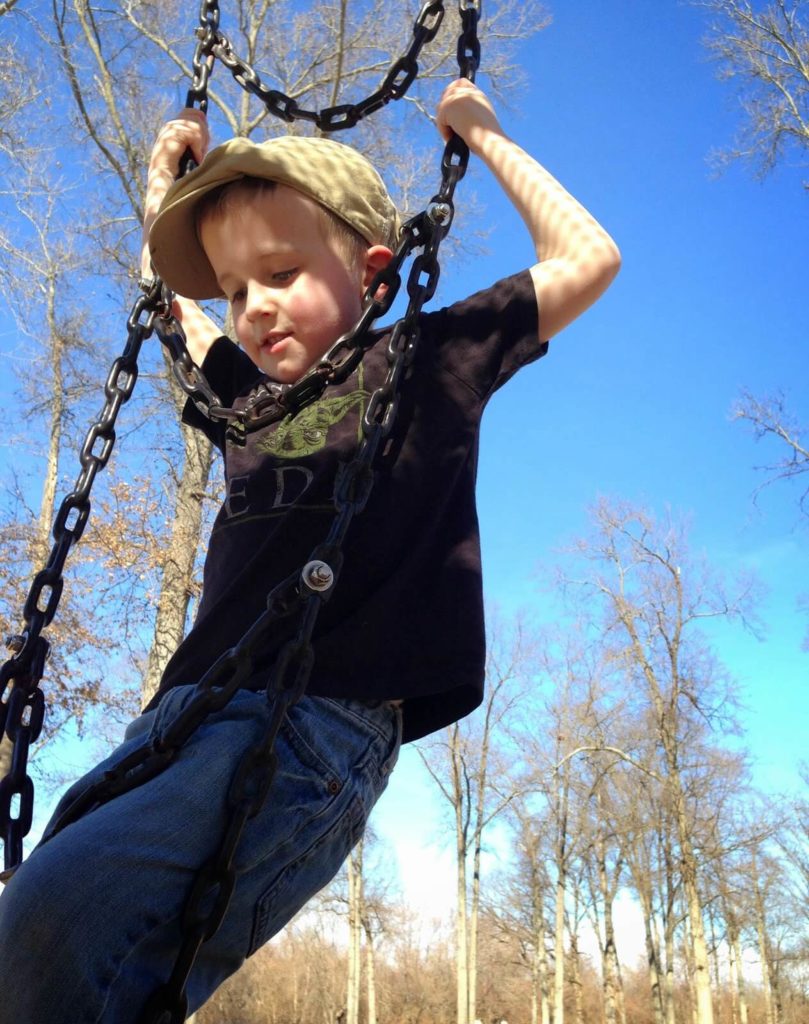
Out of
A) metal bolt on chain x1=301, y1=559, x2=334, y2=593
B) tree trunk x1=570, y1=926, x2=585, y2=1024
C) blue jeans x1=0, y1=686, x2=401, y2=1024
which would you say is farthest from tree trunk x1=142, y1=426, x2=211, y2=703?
tree trunk x1=570, y1=926, x2=585, y2=1024

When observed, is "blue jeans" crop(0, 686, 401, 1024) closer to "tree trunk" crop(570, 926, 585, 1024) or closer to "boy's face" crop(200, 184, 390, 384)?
"boy's face" crop(200, 184, 390, 384)

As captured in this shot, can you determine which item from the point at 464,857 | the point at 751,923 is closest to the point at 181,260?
the point at 464,857

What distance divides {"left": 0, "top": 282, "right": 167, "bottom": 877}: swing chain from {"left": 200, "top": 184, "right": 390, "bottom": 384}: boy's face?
0.91 ft

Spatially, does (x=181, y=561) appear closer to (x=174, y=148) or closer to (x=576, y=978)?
(x=174, y=148)

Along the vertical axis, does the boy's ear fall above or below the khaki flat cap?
below

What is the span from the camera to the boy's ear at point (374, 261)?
1.83 m

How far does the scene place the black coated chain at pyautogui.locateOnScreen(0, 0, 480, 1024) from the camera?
3.51 feet

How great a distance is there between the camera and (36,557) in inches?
505

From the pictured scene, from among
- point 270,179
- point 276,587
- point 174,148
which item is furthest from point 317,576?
point 174,148

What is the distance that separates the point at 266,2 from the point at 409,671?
35.4ft

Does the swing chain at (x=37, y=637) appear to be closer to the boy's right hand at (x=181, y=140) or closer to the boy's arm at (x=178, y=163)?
the boy's arm at (x=178, y=163)

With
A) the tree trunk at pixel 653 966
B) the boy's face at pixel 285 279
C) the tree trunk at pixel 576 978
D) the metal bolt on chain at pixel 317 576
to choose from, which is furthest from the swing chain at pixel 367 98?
the tree trunk at pixel 576 978

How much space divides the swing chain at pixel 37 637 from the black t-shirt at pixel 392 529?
9.4 inches

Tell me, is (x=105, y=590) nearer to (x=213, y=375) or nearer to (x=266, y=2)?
(x=266, y=2)
